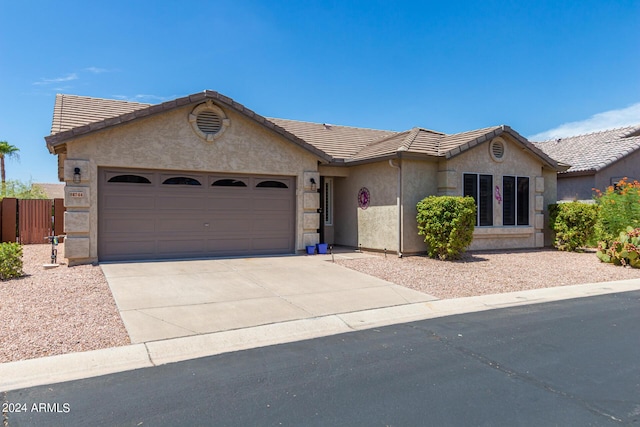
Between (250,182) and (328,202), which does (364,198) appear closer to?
(328,202)

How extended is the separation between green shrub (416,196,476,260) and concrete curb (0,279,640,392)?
11.5 feet

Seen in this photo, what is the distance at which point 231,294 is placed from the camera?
8.59 meters

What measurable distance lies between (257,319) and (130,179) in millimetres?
6920

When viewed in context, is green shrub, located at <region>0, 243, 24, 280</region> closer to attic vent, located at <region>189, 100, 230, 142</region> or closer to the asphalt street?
attic vent, located at <region>189, 100, 230, 142</region>

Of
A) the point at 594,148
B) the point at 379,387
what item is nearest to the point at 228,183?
the point at 379,387

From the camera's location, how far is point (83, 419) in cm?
381

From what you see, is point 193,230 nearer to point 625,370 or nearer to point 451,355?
point 451,355

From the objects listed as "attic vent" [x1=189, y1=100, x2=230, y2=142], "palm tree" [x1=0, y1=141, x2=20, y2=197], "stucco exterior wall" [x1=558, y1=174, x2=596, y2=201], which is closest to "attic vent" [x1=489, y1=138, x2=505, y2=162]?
"stucco exterior wall" [x1=558, y1=174, x2=596, y2=201]

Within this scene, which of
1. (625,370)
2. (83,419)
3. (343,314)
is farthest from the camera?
(343,314)

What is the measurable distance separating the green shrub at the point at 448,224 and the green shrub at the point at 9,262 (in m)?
10.5

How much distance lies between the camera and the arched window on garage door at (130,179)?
11719 millimetres

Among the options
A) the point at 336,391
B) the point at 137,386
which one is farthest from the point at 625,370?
the point at 137,386

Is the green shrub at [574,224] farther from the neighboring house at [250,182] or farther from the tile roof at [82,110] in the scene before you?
the tile roof at [82,110]

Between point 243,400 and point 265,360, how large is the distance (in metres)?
1.12
